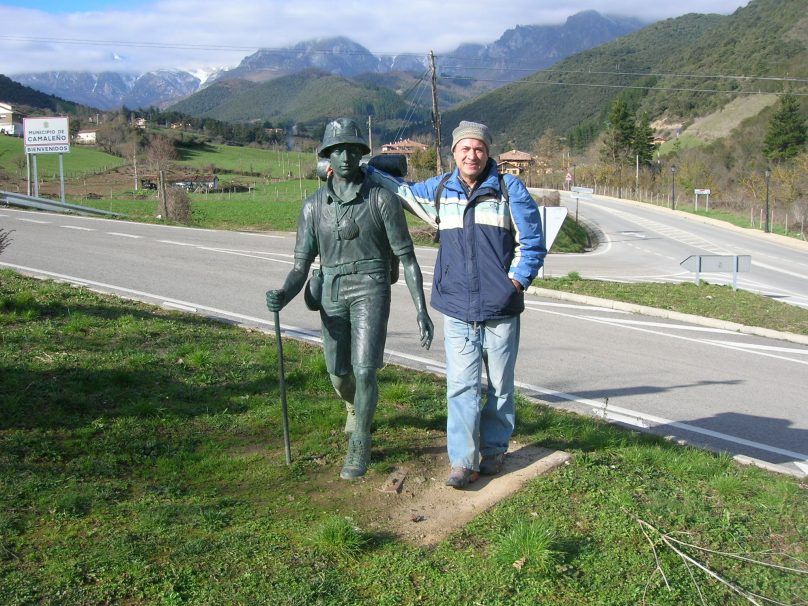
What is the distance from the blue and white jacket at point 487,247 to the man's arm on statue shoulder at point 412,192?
14 cm

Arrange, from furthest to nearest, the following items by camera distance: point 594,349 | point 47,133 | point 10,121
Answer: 1. point 10,121
2. point 47,133
3. point 594,349

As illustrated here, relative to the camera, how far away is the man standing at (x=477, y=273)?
4156 millimetres

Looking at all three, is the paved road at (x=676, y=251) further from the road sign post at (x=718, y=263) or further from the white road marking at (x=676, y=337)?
the white road marking at (x=676, y=337)

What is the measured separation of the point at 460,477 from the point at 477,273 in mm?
1146

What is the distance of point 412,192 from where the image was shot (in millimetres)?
4539

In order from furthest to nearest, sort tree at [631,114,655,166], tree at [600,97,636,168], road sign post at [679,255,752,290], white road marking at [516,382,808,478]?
tree at [600,97,636,168] → tree at [631,114,655,166] → road sign post at [679,255,752,290] → white road marking at [516,382,808,478]

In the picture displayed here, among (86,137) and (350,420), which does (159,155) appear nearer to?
(350,420)

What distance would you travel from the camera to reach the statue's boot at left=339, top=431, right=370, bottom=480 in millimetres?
4500

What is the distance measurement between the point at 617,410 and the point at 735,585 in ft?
12.0

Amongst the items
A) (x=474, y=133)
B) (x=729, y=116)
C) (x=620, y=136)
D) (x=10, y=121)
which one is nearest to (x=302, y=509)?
(x=474, y=133)

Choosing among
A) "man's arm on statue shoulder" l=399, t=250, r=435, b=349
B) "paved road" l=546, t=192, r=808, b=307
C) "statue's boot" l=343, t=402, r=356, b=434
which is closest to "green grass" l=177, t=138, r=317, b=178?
"paved road" l=546, t=192, r=808, b=307

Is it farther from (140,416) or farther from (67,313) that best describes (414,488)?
(67,313)

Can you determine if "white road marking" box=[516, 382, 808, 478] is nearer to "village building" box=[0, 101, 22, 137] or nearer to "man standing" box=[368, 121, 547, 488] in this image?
"man standing" box=[368, 121, 547, 488]

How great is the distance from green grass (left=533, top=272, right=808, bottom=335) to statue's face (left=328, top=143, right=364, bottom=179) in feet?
29.5
